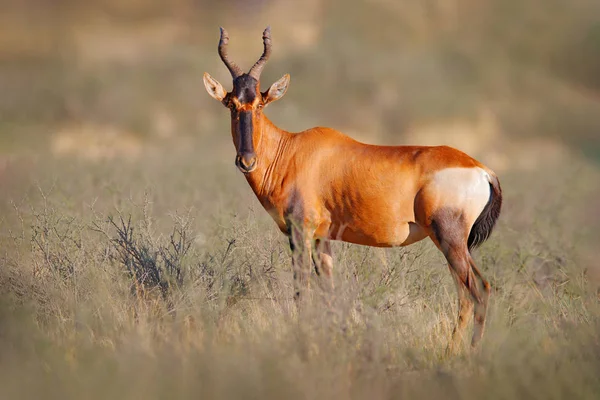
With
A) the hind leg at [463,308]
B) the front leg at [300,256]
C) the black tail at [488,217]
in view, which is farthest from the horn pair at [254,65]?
the hind leg at [463,308]

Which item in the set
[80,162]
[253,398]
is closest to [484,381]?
[253,398]

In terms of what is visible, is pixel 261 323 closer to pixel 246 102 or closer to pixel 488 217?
pixel 246 102

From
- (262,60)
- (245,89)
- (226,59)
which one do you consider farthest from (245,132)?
(226,59)

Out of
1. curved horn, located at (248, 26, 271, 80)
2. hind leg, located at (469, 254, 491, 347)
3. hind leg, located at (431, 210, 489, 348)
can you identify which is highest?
curved horn, located at (248, 26, 271, 80)

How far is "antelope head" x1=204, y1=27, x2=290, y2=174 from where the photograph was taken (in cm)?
Result: 812

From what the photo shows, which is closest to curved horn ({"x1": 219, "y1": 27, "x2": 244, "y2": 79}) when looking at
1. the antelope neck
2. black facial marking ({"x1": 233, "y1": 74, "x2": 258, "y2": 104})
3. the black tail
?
black facial marking ({"x1": 233, "y1": 74, "x2": 258, "y2": 104})

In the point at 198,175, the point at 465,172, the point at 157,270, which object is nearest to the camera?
the point at 465,172

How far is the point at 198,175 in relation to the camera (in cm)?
2106

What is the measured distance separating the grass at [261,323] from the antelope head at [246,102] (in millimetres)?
1158

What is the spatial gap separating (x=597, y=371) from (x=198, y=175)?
15.7 m

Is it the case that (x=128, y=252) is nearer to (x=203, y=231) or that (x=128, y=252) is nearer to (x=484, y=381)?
(x=203, y=231)

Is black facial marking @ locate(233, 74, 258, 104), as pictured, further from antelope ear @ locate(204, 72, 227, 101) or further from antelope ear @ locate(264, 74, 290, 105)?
antelope ear @ locate(204, 72, 227, 101)

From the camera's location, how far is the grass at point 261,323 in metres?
6.04

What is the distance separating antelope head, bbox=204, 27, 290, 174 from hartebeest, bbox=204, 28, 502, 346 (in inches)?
0.4
